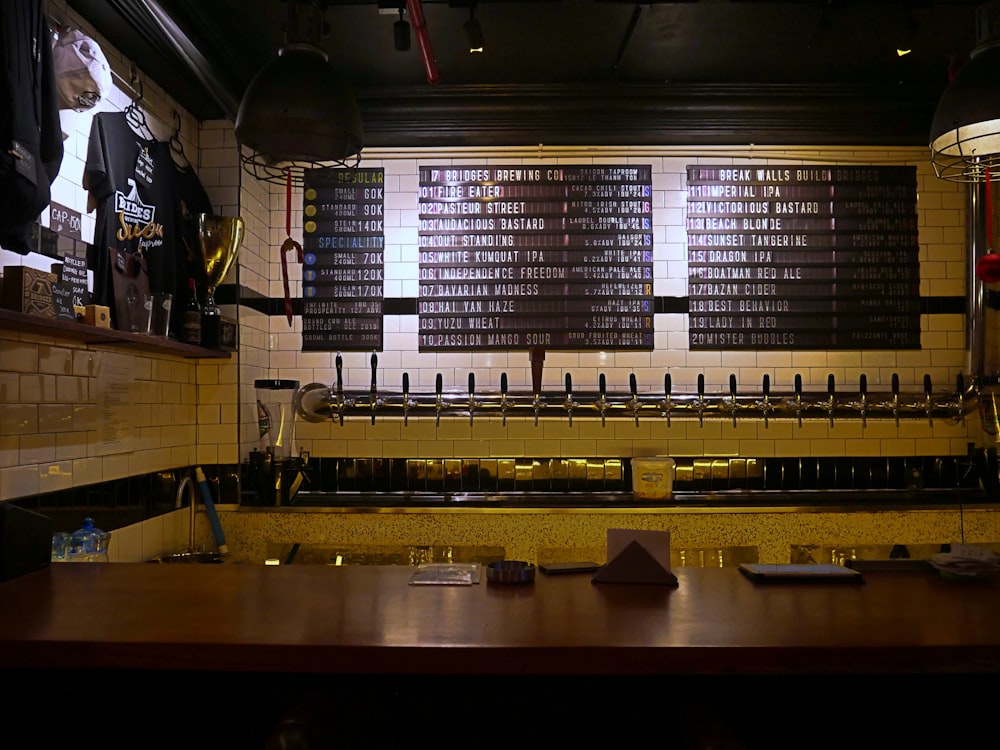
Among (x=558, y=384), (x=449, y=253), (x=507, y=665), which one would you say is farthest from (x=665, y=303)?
(x=507, y=665)

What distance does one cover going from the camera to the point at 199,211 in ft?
13.2

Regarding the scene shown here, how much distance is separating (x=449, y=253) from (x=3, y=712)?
10.8ft

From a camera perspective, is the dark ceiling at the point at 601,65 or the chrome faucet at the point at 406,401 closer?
the dark ceiling at the point at 601,65

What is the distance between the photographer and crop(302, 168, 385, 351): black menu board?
4.58 metres

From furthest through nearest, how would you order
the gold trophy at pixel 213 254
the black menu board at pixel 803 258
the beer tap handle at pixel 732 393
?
the black menu board at pixel 803 258, the beer tap handle at pixel 732 393, the gold trophy at pixel 213 254

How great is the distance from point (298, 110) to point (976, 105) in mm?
2014

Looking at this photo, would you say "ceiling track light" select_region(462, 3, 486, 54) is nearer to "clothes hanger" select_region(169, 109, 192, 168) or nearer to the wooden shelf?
"clothes hanger" select_region(169, 109, 192, 168)

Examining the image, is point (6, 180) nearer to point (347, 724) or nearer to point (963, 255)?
point (347, 724)

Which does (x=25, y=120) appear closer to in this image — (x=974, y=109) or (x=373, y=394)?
(x=373, y=394)

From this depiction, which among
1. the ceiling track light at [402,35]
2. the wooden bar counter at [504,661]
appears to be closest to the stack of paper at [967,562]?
the wooden bar counter at [504,661]

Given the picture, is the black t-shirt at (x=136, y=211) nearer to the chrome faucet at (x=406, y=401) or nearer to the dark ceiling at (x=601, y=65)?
the dark ceiling at (x=601, y=65)

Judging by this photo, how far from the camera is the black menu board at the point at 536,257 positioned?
4.55 m

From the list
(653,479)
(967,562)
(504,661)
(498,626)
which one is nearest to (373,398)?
(653,479)

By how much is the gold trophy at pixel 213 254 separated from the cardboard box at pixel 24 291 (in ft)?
4.46
